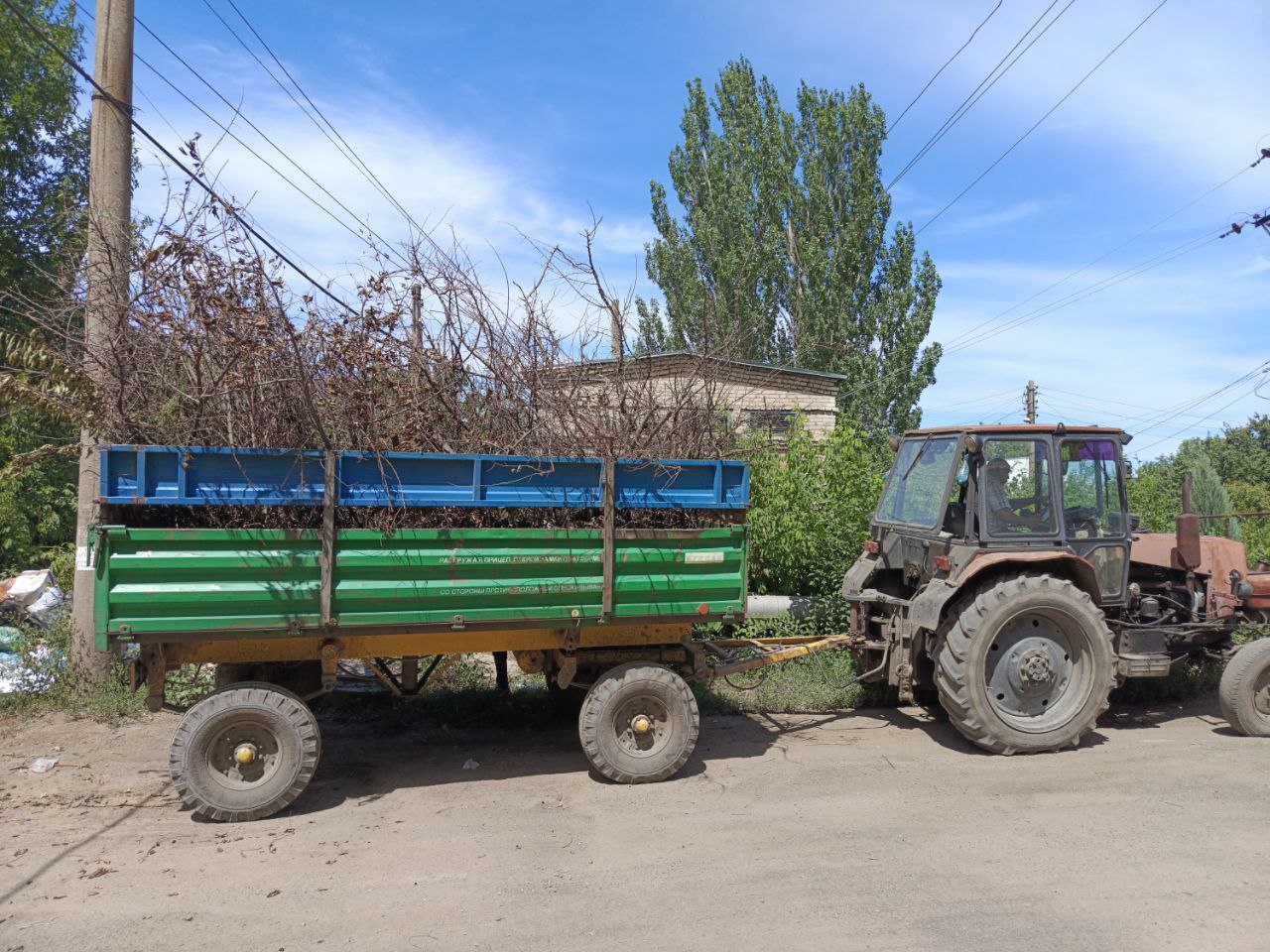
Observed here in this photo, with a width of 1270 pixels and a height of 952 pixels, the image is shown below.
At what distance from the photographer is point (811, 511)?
9742 mm

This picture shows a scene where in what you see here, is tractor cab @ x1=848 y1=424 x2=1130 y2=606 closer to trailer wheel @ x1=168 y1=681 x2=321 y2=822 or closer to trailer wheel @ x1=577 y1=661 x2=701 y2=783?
trailer wheel @ x1=577 y1=661 x2=701 y2=783

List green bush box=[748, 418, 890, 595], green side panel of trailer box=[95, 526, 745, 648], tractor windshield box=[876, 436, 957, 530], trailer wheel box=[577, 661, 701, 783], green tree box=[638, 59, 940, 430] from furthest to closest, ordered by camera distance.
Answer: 1. green tree box=[638, 59, 940, 430]
2. green bush box=[748, 418, 890, 595]
3. tractor windshield box=[876, 436, 957, 530]
4. trailer wheel box=[577, 661, 701, 783]
5. green side panel of trailer box=[95, 526, 745, 648]

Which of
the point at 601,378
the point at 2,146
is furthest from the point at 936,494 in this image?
the point at 2,146

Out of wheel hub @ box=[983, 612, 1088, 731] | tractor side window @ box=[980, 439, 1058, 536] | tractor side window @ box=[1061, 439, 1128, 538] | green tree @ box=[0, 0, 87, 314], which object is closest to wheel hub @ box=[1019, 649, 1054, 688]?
wheel hub @ box=[983, 612, 1088, 731]

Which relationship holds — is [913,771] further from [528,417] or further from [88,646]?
[88,646]

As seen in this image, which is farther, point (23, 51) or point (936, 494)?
point (23, 51)

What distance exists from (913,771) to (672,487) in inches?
94.8

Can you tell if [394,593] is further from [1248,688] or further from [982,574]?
[1248,688]

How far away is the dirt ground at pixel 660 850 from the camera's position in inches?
146

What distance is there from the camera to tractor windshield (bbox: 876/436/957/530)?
22.9ft

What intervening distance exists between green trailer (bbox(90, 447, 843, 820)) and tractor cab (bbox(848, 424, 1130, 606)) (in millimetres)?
1834

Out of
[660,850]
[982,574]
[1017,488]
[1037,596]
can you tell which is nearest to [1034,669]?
[1037,596]

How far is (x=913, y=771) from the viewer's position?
5977 millimetres

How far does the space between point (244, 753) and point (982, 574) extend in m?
4.97
